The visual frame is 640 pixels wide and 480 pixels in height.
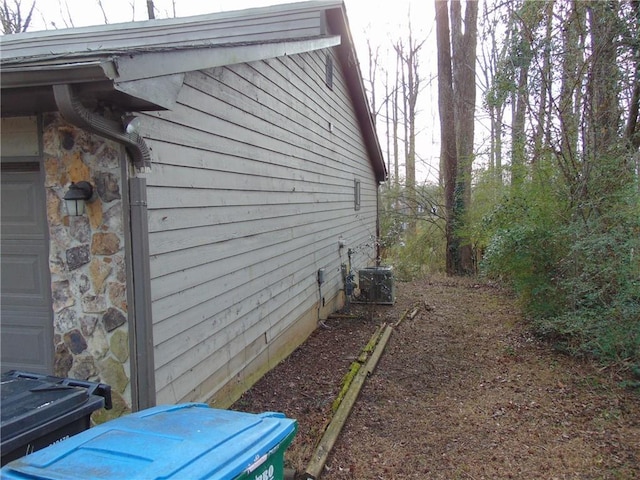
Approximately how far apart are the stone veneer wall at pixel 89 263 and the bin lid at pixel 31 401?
0.80 metres

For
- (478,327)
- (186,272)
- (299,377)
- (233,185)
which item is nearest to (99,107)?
(186,272)

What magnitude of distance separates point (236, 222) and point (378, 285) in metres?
5.12

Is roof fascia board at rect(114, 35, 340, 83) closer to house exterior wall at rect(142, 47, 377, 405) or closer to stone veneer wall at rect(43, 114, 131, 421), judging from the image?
house exterior wall at rect(142, 47, 377, 405)

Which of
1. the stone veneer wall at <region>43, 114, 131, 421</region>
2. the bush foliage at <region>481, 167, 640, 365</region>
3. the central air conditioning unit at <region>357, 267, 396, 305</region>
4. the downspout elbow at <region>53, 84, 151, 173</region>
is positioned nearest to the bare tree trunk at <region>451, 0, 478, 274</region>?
the central air conditioning unit at <region>357, 267, 396, 305</region>

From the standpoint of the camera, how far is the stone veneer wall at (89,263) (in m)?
3.05

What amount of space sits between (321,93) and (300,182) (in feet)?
7.06

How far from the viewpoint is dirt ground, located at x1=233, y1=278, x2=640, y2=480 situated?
138 inches

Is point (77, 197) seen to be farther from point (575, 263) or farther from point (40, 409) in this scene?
point (575, 263)

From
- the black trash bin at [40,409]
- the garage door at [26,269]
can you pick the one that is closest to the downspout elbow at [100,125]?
the garage door at [26,269]

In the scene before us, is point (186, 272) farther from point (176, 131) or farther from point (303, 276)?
point (303, 276)

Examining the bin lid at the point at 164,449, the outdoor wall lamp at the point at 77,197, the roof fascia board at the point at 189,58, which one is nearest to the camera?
the bin lid at the point at 164,449

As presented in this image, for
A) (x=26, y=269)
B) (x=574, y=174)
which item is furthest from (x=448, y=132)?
(x=26, y=269)

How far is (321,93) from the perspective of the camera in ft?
26.5

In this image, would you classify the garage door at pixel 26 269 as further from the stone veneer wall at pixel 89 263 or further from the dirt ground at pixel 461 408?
the dirt ground at pixel 461 408
